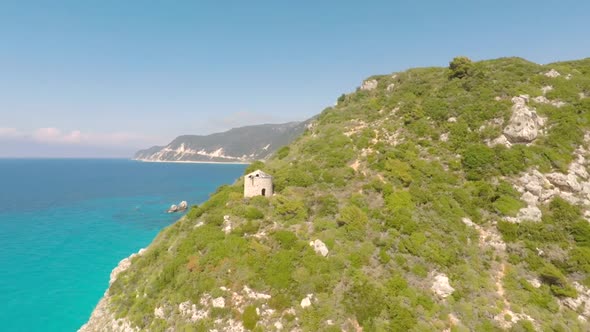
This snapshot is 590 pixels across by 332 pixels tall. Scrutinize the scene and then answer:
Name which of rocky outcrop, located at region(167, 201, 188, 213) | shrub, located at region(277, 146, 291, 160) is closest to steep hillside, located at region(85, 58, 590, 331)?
shrub, located at region(277, 146, 291, 160)

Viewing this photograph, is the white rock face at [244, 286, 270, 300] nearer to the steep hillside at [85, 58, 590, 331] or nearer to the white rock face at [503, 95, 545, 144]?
the steep hillside at [85, 58, 590, 331]

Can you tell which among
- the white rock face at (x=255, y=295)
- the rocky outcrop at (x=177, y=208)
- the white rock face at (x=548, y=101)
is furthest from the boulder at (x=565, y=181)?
the rocky outcrop at (x=177, y=208)

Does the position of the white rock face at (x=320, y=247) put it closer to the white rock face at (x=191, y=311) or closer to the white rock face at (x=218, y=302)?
the white rock face at (x=218, y=302)

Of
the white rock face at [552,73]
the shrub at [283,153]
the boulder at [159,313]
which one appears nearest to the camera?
the boulder at [159,313]

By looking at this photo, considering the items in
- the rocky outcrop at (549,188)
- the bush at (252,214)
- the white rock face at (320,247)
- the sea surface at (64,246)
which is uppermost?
the rocky outcrop at (549,188)

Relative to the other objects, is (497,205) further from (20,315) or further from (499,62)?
(20,315)

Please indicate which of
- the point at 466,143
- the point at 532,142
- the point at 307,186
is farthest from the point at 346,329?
the point at 532,142

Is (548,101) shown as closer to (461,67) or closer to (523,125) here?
(523,125)
